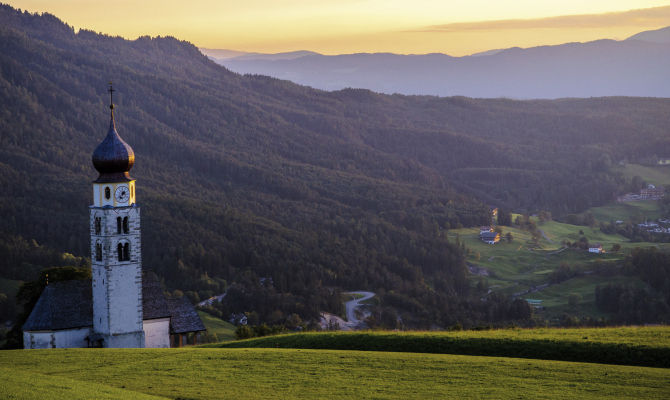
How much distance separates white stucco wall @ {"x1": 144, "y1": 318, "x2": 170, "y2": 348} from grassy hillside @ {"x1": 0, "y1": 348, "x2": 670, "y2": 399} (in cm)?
1048

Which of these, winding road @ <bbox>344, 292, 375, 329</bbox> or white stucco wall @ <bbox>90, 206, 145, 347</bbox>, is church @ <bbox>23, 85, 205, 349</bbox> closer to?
white stucco wall @ <bbox>90, 206, 145, 347</bbox>

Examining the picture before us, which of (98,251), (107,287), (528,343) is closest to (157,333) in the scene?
(107,287)

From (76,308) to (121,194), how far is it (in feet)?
28.4

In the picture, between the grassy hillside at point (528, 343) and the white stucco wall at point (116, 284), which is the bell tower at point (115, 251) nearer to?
the white stucco wall at point (116, 284)

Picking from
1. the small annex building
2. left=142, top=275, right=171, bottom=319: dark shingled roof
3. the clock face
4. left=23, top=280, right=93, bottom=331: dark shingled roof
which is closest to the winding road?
left=142, top=275, right=171, bottom=319: dark shingled roof

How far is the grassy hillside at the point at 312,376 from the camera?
37.2 meters

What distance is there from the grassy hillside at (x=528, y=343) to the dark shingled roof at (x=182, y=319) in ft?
28.0

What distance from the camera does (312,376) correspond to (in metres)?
41.7

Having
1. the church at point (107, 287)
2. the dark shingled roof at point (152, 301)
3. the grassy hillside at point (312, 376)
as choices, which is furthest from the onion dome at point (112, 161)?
the grassy hillside at point (312, 376)

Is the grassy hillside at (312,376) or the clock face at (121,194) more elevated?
the clock face at (121,194)

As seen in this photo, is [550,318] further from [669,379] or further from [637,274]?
[669,379]

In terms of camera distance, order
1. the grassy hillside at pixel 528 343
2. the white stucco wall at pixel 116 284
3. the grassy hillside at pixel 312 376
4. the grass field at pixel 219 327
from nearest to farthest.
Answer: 1. the grassy hillside at pixel 312 376
2. the grassy hillside at pixel 528 343
3. the white stucco wall at pixel 116 284
4. the grass field at pixel 219 327

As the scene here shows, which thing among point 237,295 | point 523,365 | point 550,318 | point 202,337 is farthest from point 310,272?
point 523,365

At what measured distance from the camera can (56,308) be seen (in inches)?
2247
